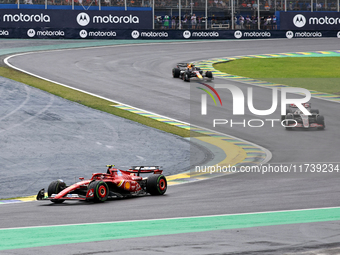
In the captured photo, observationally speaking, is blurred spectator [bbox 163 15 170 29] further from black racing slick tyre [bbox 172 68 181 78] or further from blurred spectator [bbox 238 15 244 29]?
black racing slick tyre [bbox 172 68 181 78]

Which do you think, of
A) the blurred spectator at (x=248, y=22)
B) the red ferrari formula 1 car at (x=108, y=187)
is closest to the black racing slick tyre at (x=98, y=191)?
the red ferrari formula 1 car at (x=108, y=187)

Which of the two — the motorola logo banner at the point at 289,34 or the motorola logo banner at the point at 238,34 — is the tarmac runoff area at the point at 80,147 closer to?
the motorola logo banner at the point at 238,34

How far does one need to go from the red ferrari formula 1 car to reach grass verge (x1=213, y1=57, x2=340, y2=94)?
2069 cm

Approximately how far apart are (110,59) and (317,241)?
33424 millimetres

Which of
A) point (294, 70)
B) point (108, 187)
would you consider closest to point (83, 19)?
point (294, 70)

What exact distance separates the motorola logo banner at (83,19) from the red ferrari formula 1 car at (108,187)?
34149mm

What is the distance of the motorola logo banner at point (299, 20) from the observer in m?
48.2

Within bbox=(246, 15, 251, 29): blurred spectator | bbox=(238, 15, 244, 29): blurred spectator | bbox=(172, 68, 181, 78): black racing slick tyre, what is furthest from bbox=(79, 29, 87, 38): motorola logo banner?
bbox=(172, 68, 181, 78): black racing slick tyre

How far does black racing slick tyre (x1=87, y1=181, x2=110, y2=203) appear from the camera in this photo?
1131 centimetres

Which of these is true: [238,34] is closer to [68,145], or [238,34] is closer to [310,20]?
[310,20]

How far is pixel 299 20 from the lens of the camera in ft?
159

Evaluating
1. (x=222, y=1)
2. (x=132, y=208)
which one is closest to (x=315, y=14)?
(x=222, y=1)

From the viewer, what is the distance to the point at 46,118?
70.1 feet

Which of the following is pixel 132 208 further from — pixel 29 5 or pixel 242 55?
pixel 29 5
